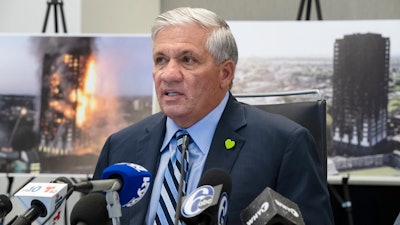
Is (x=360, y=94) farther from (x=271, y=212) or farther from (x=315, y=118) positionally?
(x=271, y=212)

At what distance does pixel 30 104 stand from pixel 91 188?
8.87 feet

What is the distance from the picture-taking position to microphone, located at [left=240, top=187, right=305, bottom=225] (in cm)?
97

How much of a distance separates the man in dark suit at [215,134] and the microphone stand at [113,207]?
2.60 ft

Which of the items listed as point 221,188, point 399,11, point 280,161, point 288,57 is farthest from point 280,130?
point 399,11

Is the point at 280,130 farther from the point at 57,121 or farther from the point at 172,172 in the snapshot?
the point at 57,121

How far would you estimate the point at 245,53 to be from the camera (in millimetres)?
3664

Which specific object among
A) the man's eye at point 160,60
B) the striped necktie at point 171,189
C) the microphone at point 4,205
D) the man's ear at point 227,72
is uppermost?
the man's eye at point 160,60

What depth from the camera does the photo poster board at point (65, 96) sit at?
12.0 ft

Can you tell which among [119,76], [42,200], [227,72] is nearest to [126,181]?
[42,200]

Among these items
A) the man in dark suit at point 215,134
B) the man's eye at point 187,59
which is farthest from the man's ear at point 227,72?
the man's eye at point 187,59

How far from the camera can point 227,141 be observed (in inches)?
79.6

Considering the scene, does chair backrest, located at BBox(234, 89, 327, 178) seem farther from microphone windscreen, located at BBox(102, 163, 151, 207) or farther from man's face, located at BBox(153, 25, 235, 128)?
microphone windscreen, located at BBox(102, 163, 151, 207)

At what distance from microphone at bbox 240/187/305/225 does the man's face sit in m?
0.96

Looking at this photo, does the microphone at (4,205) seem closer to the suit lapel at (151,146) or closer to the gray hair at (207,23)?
the suit lapel at (151,146)
